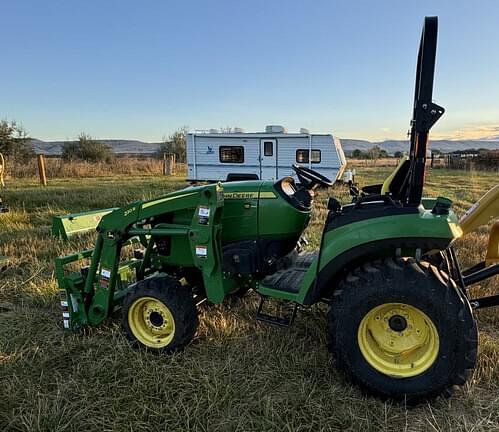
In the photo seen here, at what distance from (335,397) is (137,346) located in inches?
60.4

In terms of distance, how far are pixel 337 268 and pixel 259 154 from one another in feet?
44.4

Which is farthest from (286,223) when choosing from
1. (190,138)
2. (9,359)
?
(190,138)

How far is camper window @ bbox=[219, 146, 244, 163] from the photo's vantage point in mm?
15969

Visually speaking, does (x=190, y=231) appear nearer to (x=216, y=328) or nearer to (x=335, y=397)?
(x=216, y=328)

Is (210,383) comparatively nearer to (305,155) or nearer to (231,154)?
(305,155)

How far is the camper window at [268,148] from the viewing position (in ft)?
51.0

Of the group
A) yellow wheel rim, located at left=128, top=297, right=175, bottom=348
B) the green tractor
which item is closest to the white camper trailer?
the green tractor

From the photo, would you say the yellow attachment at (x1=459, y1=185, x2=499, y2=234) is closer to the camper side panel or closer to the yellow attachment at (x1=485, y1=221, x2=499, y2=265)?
the yellow attachment at (x1=485, y1=221, x2=499, y2=265)

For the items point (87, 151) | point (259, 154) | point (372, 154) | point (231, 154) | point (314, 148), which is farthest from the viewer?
point (372, 154)

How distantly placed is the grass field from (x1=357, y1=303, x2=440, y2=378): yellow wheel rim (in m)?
0.22

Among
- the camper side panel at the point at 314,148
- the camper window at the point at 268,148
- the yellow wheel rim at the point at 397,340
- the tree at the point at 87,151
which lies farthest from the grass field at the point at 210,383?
the tree at the point at 87,151

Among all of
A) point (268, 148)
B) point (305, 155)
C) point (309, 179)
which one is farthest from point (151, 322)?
point (268, 148)

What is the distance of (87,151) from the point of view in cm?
3259

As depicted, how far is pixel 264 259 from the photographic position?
303 cm
